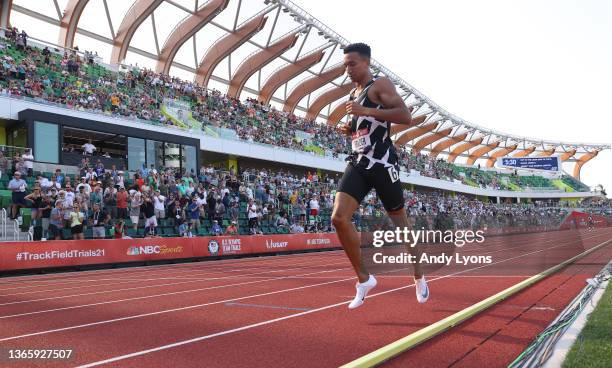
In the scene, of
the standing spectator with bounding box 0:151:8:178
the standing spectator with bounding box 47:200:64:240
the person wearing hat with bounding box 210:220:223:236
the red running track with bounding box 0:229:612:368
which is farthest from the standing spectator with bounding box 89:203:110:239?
the red running track with bounding box 0:229:612:368

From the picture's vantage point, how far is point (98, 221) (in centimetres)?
1476

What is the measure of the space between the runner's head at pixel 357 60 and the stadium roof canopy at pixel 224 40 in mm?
27910

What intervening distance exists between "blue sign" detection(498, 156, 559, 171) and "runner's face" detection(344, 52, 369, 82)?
7502 cm

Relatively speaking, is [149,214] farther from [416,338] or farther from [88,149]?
[416,338]

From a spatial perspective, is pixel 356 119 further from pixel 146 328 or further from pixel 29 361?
pixel 29 361

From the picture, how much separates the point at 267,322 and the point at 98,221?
37.1ft

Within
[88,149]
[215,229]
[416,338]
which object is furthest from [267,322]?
[88,149]

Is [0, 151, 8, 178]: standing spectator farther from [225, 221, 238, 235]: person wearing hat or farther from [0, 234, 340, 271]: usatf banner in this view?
[225, 221, 238, 235]: person wearing hat

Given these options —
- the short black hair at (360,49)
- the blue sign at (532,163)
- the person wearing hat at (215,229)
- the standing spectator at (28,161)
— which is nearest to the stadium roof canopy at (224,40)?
the standing spectator at (28,161)

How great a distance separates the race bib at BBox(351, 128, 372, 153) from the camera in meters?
4.77

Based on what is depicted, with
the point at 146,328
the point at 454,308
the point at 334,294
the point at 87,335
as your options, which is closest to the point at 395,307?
the point at 454,308

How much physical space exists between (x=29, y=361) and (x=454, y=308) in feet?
13.6

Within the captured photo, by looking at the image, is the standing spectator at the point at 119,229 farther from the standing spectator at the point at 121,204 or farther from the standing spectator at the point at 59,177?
the standing spectator at the point at 59,177

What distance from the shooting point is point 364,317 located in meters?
5.15
